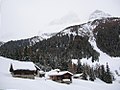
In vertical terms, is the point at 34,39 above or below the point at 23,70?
above

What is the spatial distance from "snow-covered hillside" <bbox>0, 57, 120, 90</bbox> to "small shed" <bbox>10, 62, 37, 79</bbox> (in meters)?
0.04

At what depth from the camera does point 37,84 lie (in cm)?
353

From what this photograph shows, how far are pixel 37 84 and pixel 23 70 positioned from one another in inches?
9.2

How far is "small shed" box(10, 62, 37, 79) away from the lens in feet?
11.6

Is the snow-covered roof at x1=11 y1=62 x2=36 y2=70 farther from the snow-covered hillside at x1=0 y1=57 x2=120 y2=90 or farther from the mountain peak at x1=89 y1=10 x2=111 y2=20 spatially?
the mountain peak at x1=89 y1=10 x2=111 y2=20

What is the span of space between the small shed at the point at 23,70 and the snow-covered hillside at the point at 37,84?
0.12 feet

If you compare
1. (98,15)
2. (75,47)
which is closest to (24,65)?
(75,47)

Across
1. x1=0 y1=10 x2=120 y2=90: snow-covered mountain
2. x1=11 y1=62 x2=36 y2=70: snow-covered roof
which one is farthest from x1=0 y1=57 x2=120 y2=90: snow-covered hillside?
x1=0 y1=10 x2=120 y2=90: snow-covered mountain

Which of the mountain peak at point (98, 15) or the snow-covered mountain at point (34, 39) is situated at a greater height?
the mountain peak at point (98, 15)

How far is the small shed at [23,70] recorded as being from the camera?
3545 millimetres

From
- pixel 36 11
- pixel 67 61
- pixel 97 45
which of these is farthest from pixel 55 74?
pixel 36 11

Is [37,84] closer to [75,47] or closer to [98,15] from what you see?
[75,47]

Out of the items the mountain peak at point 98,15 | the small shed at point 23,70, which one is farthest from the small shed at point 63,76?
the mountain peak at point 98,15

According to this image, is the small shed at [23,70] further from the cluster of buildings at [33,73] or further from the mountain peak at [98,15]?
the mountain peak at [98,15]
